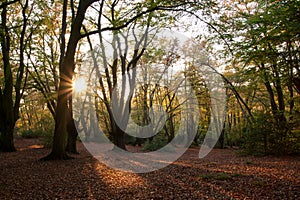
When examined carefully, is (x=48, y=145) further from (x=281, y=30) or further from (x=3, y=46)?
(x=281, y=30)

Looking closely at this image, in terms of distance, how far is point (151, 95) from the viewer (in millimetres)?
25938

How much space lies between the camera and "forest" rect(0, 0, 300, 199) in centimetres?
699

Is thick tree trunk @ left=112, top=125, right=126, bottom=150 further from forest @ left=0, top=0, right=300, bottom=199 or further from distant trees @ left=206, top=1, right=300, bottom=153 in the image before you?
distant trees @ left=206, top=1, right=300, bottom=153

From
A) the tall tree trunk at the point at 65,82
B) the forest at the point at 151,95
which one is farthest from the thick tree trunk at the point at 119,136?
the tall tree trunk at the point at 65,82

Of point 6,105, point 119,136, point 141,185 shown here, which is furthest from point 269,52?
point 6,105

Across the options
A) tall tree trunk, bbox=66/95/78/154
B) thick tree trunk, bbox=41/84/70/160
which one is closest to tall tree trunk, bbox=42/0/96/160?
thick tree trunk, bbox=41/84/70/160

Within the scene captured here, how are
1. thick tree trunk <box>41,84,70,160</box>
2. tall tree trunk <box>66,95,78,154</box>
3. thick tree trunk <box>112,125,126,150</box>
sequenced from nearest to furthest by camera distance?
thick tree trunk <box>41,84,70,160</box>
tall tree trunk <box>66,95,78,154</box>
thick tree trunk <box>112,125,126,150</box>

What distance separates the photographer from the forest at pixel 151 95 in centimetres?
699

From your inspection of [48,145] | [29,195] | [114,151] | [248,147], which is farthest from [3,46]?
[248,147]

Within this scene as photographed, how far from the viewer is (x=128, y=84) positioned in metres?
17.7

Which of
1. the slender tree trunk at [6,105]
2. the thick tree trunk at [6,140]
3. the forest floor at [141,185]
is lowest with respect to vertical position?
the forest floor at [141,185]

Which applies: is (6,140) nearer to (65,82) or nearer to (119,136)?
(119,136)

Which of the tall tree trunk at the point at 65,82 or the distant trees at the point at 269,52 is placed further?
the tall tree trunk at the point at 65,82

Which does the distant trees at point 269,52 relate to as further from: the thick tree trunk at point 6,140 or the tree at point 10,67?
the thick tree trunk at point 6,140
